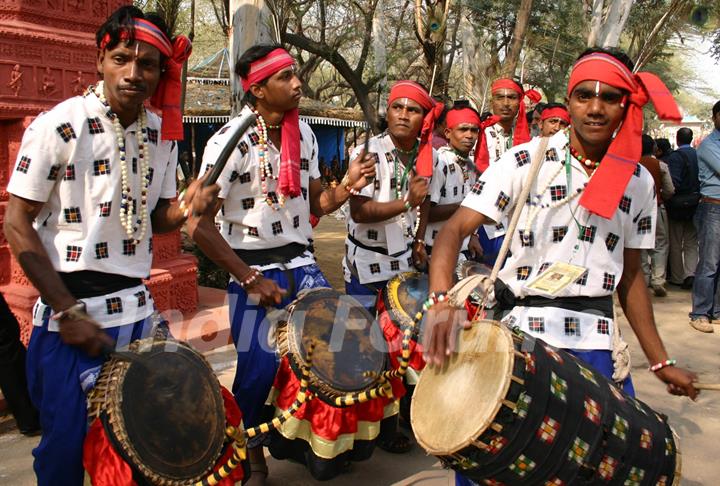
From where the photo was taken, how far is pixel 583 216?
8.28ft

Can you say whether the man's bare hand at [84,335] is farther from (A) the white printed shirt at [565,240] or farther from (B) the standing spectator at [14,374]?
(B) the standing spectator at [14,374]

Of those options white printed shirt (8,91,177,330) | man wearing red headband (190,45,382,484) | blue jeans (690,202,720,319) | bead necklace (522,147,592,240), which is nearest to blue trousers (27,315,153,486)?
white printed shirt (8,91,177,330)

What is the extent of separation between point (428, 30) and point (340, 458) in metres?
7.70

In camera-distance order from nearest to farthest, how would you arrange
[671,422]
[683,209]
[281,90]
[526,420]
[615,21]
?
1. [526,420]
2. [281,90]
3. [671,422]
4. [683,209]
5. [615,21]

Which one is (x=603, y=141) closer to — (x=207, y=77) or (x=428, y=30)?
(x=428, y=30)

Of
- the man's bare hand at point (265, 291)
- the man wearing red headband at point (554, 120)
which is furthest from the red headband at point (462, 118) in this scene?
the man's bare hand at point (265, 291)

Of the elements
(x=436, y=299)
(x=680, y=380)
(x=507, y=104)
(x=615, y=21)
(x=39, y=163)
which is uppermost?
(x=615, y=21)

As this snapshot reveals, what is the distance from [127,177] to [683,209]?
8.07m

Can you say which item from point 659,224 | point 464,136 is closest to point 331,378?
point 464,136

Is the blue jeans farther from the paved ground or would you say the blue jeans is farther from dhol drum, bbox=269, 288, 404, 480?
dhol drum, bbox=269, 288, 404, 480

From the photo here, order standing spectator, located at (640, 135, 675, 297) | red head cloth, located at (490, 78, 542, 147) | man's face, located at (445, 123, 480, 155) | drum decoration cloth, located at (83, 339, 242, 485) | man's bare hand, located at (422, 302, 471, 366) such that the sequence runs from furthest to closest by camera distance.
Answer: standing spectator, located at (640, 135, 675, 297) → red head cloth, located at (490, 78, 542, 147) → man's face, located at (445, 123, 480, 155) → drum decoration cloth, located at (83, 339, 242, 485) → man's bare hand, located at (422, 302, 471, 366)

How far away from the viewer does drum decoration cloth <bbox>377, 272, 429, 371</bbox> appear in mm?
3781

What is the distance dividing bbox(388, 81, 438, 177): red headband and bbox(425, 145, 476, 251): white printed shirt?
0.32 metres

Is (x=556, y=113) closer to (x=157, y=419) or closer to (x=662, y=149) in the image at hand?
(x=662, y=149)
